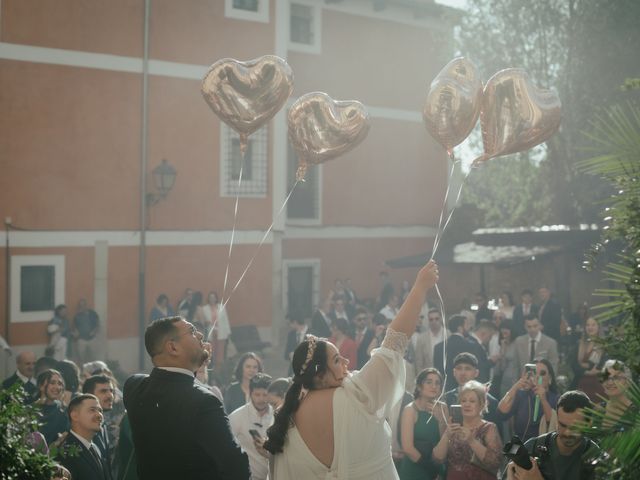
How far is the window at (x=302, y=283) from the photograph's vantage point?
22.4 meters

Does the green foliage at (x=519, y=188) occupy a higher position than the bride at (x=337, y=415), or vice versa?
the green foliage at (x=519, y=188)

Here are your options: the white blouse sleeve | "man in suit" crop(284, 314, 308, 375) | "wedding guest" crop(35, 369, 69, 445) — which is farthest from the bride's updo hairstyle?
"man in suit" crop(284, 314, 308, 375)

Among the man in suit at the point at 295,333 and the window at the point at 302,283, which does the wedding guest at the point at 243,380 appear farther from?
the window at the point at 302,283

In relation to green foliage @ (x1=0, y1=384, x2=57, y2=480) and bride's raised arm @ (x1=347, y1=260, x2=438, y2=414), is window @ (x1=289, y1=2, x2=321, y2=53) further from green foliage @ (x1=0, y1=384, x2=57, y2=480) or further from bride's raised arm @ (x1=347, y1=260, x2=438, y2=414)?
green foliage @ (x1=0, y1=384, x2=57, y2=480)

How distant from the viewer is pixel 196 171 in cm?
1872

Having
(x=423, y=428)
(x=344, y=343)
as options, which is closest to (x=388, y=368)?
(x=423, y=428)

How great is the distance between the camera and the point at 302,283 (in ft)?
74.6

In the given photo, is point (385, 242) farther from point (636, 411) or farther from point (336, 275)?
point (636, 411)

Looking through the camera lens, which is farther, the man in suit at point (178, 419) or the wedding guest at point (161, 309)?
the wedding guest at point (161, 309)

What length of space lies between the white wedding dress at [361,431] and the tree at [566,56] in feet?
64.3

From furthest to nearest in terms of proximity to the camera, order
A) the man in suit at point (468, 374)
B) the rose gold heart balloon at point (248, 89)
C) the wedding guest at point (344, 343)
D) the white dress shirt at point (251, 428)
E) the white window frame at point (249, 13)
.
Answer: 1. the white window frame at point (249, 13)
2. the wedding guest at point (344, 343)
3. the man in suit at point (468, 374)
4. the rose gold heart balloon at point (248, 89)
5. the white dress shirt at point (251, 428)

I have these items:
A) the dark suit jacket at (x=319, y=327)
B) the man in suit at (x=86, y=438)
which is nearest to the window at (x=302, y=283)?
Answer: the dark suit jacket at (x=319, y=327)

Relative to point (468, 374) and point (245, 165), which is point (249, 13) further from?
point (468, 374)

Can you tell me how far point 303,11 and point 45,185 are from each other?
866 cm
